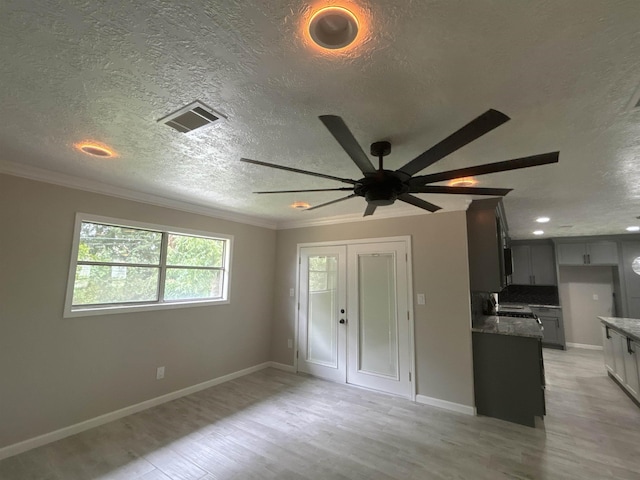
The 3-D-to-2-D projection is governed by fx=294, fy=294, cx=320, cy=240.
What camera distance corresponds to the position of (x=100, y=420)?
9.89ft

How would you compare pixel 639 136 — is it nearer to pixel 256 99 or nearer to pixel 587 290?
pixel 256 99

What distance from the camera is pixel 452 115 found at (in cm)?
170

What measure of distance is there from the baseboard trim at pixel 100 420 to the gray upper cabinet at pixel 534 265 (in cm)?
663

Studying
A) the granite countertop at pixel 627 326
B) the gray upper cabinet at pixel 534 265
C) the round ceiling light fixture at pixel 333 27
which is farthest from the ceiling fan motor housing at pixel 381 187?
the gray upper cabinet at pixel 534 265

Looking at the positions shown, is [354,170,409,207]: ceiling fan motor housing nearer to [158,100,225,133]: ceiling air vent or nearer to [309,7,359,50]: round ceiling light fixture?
[309,7,359,50]: round ceiling light fixture

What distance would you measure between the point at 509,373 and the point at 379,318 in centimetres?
157

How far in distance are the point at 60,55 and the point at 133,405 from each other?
347 centimetres

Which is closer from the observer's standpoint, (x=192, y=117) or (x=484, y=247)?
(x=192, y=117)

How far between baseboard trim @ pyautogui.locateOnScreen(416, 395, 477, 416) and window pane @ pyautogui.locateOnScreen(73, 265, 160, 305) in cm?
354

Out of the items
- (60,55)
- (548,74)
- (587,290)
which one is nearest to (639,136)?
(548,74)

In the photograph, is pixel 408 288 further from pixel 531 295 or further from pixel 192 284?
pixel 531 295

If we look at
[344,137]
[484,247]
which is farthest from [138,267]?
[484,247]

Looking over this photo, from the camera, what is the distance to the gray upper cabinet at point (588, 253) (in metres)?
6.20

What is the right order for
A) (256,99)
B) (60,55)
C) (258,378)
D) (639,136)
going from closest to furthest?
(60,55) → (256,99) → (639,136) → (258,378)
